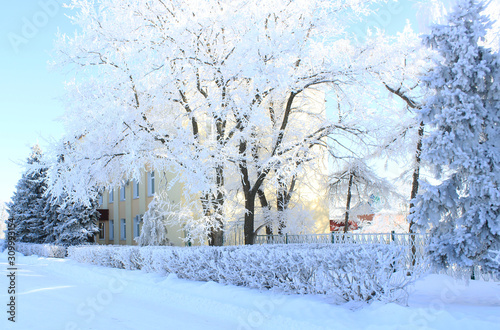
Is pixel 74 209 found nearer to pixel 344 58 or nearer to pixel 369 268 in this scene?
pixel 344 58

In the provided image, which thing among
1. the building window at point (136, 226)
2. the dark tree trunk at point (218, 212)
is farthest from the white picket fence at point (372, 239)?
the building window at point (136, 226)

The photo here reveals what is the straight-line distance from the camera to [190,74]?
13172 millimetres

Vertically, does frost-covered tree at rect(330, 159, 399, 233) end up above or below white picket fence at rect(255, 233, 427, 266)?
above

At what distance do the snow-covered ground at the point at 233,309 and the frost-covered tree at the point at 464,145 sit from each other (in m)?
1.06

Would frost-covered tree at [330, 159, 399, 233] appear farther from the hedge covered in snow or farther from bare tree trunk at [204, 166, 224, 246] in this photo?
the hedge covered in snow

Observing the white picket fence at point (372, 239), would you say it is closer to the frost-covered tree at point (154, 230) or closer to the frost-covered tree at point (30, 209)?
the frost-covered tree at point (154, 230)

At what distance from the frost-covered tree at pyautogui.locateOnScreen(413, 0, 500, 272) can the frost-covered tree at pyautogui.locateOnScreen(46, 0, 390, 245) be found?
508 centimetres

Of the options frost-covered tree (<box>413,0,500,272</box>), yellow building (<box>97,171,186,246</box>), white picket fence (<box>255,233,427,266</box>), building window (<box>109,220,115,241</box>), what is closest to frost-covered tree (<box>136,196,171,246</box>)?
yellow building (<box>97,171,186,246</box>)

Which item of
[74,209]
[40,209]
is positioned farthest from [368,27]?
[40,209]

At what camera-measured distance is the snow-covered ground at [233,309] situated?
19.4 feet

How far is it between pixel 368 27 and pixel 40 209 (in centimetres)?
2876

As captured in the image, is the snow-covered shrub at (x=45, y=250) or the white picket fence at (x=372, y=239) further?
the snow-covered shrub at (x=45, y=250)

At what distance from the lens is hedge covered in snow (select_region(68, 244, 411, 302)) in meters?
6.76

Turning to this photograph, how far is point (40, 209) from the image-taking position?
106 feet
